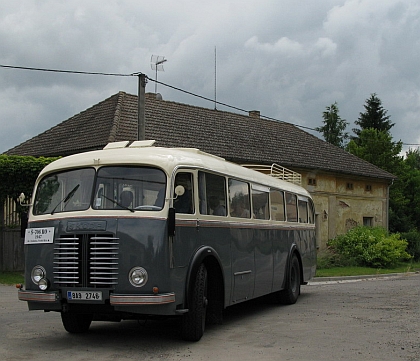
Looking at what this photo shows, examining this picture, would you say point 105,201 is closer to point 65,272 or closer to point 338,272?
point 65,272

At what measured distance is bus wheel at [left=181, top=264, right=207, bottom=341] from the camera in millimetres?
9242

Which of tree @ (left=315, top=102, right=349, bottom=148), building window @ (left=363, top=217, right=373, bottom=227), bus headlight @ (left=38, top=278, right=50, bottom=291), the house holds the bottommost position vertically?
bus headlight @ (left=38, top=278, right=50, bottom=291)

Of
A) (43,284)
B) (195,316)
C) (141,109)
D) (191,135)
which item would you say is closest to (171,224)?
(195,316)

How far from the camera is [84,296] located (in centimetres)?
872

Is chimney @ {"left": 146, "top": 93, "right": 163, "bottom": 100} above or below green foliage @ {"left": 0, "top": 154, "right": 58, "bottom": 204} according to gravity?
above

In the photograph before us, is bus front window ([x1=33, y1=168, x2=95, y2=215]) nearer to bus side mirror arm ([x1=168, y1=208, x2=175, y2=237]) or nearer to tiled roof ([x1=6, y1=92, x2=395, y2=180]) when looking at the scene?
bus side mirror arm ([x1=168, y1=208, x2=175, y2=237])

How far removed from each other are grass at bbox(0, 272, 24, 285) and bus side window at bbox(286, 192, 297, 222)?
8.52 m

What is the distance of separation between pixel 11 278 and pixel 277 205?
9558 millimetres

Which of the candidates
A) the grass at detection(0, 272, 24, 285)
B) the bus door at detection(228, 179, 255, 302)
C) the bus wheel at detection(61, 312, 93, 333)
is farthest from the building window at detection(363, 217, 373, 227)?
the bus wheel at detection(61, 312, 93, 333)

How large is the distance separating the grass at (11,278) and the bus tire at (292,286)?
27.4 ft

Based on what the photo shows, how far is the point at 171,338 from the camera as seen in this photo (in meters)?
9.80

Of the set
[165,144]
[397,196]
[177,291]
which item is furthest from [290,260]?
[397,196]

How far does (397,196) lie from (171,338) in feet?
137

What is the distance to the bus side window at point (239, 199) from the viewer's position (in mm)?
11172
